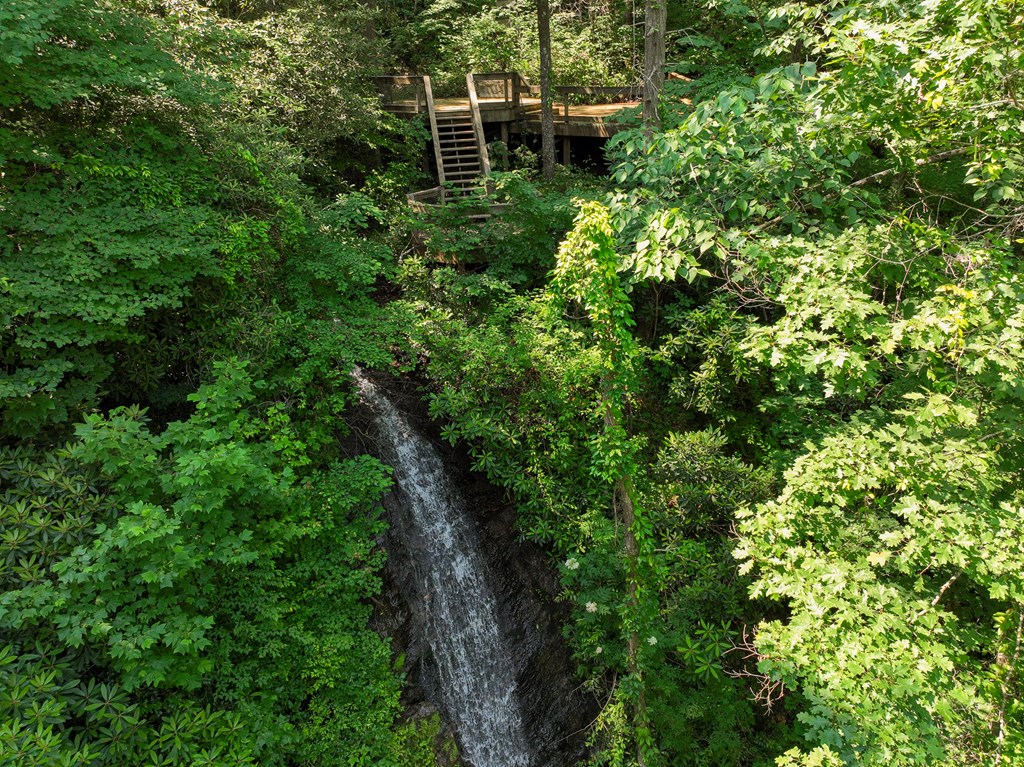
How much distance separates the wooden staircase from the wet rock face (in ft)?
19.7

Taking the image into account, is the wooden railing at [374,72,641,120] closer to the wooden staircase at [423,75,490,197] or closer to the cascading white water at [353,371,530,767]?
the wooden staircase at [423,75,490,197]

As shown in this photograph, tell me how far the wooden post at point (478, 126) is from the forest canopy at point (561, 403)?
259 cm

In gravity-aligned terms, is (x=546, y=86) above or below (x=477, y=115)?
above

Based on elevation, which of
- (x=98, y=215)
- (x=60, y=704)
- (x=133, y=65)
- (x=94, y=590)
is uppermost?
(x=133, y=65)

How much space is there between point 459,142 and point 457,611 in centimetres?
929

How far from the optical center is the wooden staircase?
10766 mm

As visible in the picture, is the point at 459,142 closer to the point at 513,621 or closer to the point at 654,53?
the point at 654,53

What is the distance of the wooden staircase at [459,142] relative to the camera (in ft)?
35.3

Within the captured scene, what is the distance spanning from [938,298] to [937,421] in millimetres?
678

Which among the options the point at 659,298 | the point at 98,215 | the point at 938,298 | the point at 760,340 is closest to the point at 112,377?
the point at 98,215

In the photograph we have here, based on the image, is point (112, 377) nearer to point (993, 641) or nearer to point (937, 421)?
point (937, 421)

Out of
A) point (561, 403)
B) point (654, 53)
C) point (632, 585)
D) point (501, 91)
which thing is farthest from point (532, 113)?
point (632, 585)

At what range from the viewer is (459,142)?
11.7 m

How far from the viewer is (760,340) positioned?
134 inches
